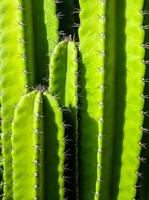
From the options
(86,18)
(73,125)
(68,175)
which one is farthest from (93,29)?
(68,175)

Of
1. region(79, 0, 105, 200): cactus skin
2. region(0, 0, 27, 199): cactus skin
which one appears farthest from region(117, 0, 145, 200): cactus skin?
region(0, 0, 27, 199): cactus skin

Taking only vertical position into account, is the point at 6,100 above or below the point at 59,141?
above

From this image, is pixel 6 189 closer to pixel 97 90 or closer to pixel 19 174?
pixel 19 174

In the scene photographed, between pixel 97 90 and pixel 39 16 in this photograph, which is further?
pixel 39 16

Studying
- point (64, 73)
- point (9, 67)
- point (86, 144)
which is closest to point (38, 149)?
point (86, 144)

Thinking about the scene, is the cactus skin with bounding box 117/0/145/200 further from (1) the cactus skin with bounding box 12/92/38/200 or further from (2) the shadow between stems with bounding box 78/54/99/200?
(1) the cactus skin with bounding box 12/92/38/200

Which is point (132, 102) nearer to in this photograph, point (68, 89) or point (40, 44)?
point (68, 89)

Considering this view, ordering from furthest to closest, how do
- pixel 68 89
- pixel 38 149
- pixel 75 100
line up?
1. pixel 68 89
2. pixel 75 100
3. pixel 38 149
